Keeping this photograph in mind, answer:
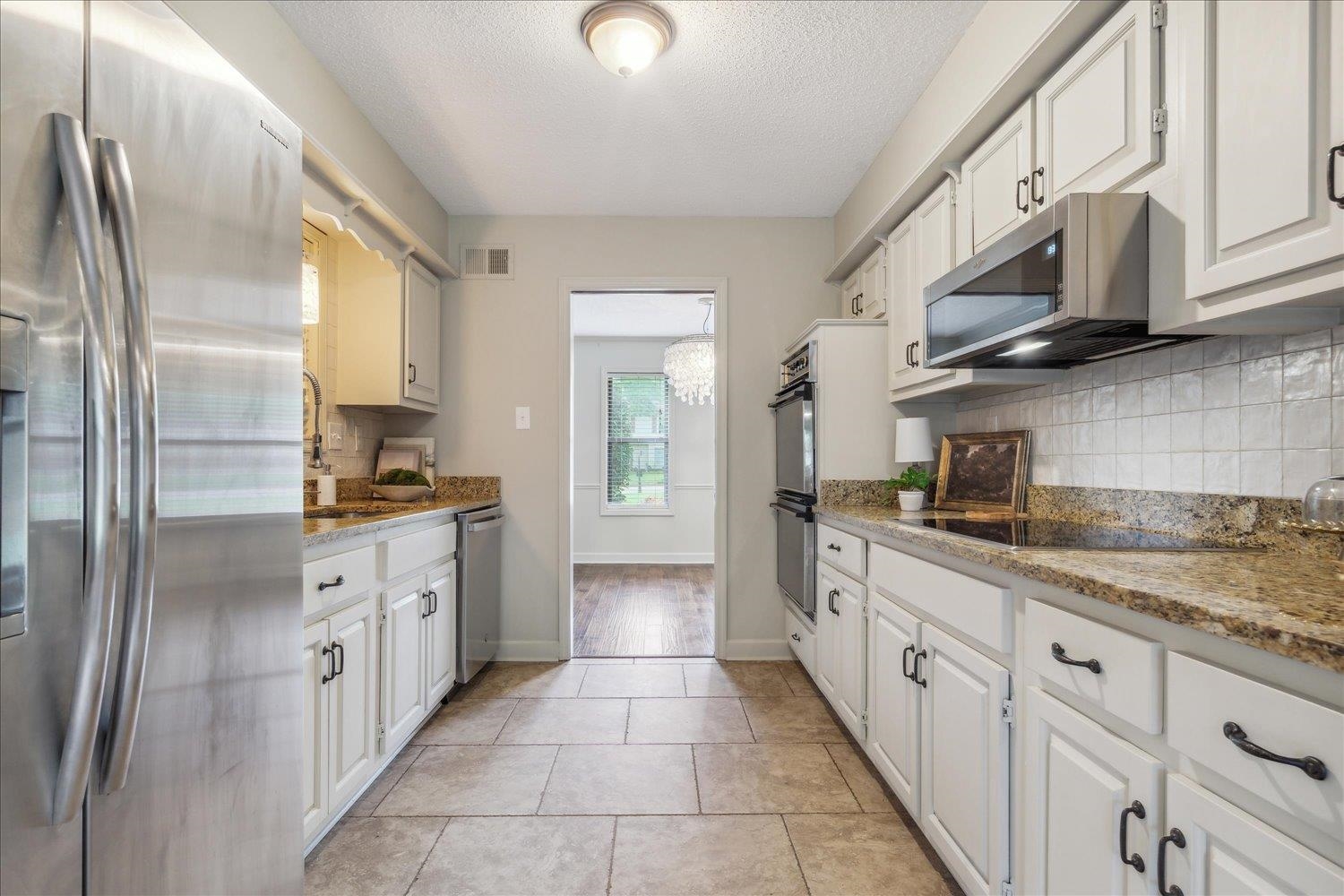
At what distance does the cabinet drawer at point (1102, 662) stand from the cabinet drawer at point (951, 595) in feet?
0.26

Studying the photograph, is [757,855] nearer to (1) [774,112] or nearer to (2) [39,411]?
(2) [39,411]

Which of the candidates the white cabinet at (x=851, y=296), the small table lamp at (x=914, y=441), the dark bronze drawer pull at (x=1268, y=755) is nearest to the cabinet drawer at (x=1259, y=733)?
the dark bronze drawer pull at (x=1268, y=755)

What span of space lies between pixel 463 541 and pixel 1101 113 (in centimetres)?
275

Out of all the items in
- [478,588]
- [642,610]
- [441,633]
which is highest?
[478,588]

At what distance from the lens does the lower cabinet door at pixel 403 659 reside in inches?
85.5

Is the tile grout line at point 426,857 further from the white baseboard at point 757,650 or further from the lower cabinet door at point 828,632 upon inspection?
the white baseboard at point 757,650

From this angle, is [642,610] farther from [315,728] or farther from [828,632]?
[315,728]

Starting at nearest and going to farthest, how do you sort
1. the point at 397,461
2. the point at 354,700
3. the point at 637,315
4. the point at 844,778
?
1. the point at 354,700
2. the point at 844,778
3. the point at 397,461
4. the point at 637,315

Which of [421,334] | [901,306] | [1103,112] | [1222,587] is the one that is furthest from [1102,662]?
[421,334]

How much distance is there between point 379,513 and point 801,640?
2063 millimetres

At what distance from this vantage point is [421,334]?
3.26 meters

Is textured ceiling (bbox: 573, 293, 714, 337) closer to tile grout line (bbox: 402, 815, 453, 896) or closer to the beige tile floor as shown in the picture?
the beige tile floor

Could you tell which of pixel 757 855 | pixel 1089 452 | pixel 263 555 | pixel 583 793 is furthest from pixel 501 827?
pixel 1089 452

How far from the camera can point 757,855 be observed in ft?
5.82
